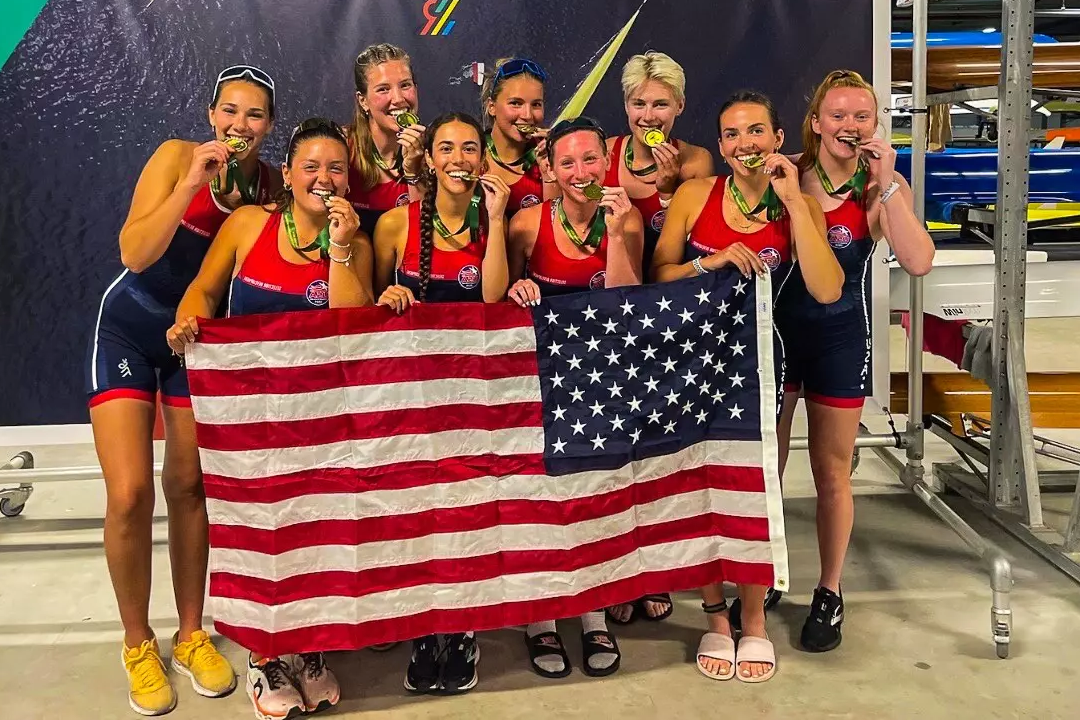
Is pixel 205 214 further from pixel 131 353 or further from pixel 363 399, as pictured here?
pixel 363 399

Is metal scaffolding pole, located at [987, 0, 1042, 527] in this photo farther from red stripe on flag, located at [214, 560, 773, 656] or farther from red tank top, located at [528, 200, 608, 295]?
red tank top, located at [528, 200, 608, 295]

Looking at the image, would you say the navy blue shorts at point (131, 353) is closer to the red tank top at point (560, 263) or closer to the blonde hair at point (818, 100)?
the red tank top at point (560, 263)

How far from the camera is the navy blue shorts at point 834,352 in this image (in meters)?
2.92

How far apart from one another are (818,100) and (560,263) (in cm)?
96

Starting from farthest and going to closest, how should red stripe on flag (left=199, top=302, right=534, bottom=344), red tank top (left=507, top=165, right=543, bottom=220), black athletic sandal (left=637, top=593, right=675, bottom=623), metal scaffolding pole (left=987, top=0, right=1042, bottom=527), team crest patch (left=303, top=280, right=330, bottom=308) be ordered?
1. metal scaffolding pole (left=987, top=0, right=1042, bottom=527)
2. black athletic sandal (left=637, top=593, right=675, bottom=623)
3. red tank top (left=507, top=165, right=543, bottom=220)
4. team crest patch (left=303, top=280, right=330, bottom=308)
5. red stripe on flag (left=199, top=302, right=534, bottom=344)

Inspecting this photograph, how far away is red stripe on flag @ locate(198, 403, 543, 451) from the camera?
2.59 meters

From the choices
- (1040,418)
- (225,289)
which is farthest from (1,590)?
(1040,418)

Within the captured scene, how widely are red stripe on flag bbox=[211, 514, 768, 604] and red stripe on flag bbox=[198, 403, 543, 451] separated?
386 mm

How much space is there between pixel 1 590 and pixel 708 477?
116 inches

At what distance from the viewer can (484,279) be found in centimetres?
269

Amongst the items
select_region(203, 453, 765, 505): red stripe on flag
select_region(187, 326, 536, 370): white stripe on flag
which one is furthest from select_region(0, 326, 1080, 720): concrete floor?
select_region(187, 326, 536, 370): white stripe on flag

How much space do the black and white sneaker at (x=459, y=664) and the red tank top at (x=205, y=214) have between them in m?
1.48

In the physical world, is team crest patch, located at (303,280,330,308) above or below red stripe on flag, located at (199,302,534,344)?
above

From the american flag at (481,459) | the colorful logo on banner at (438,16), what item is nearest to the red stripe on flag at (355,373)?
the american flag at (481,459)
